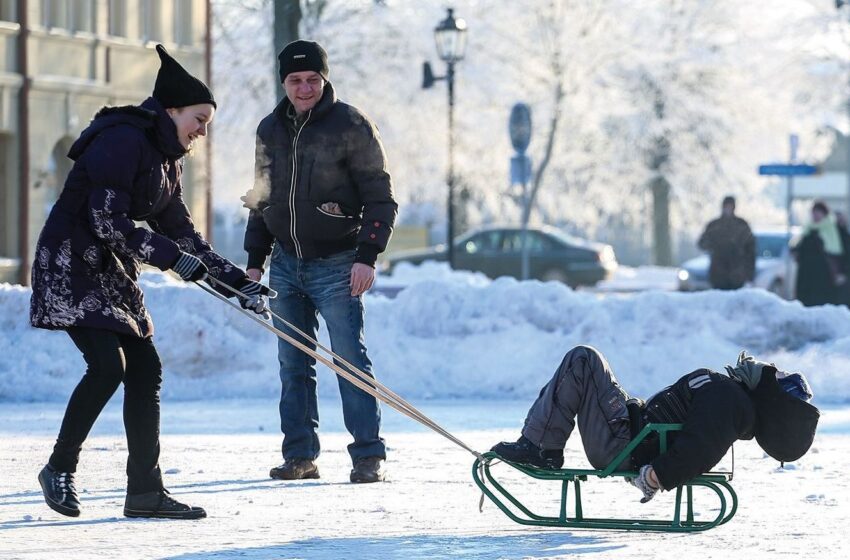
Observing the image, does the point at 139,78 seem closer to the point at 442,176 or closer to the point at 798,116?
the point at 442,176

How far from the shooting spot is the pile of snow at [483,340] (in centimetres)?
1343

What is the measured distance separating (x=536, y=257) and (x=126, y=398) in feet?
94.3

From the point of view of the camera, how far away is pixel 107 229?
6.67 metres

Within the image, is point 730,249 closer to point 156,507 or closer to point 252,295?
point 252,295

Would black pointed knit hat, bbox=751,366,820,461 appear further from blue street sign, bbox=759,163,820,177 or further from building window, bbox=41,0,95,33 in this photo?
building window, bbox=41,0,95,33

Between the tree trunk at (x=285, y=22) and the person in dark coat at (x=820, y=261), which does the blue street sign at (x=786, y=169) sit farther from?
the tree trunk at (x=285, y=22)

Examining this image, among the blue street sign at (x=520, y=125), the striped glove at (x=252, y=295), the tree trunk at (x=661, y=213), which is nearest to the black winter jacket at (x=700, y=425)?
the striped glove at (x=252, y=295)

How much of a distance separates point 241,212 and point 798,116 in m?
16.3

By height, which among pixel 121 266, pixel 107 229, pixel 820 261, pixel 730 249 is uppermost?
pixel 107 229

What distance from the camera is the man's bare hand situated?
26.8ft

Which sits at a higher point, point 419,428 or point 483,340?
point 483,340

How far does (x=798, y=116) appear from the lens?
48.5 m

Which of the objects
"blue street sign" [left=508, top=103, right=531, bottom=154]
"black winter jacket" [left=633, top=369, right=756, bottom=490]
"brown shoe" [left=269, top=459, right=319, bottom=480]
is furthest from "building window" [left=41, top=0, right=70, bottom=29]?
"black winter jacket" [left=633, top=369, right=756, bottom=490]

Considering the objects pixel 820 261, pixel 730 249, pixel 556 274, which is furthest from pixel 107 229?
pixel 556 274
